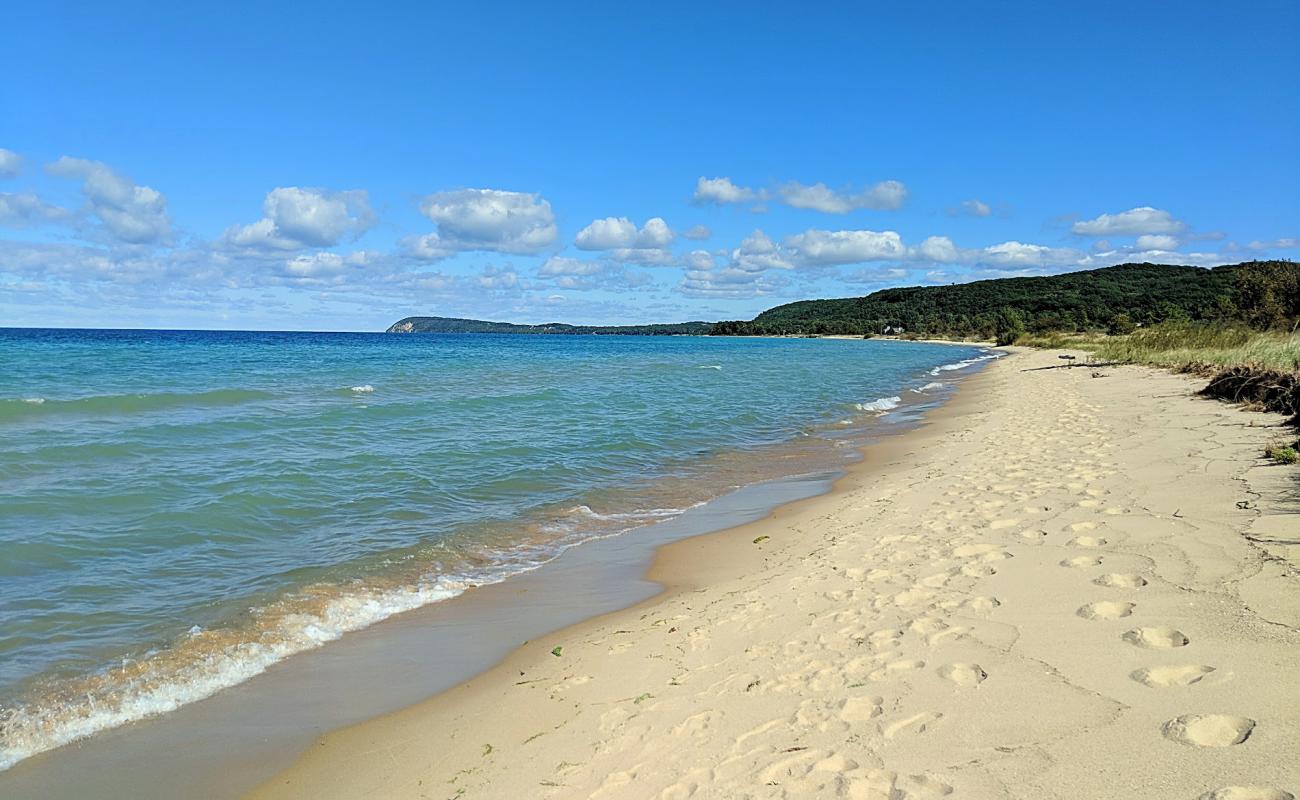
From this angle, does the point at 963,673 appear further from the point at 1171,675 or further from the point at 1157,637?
the point at 1157,637

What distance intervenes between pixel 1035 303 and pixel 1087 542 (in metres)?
127

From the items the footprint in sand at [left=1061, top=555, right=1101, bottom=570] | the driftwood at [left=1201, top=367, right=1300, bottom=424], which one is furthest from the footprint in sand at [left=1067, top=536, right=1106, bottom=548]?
the driftwood at [left=1201, top=367, right=1300, bottom=424]

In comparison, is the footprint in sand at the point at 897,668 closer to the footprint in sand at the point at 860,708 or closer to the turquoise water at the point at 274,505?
the footprint in sand at the point at 860,708

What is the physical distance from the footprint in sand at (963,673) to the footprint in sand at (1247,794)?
3.88 feet

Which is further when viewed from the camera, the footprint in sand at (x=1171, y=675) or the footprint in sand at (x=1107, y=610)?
the footprint in sand at (x=1107, y=610)

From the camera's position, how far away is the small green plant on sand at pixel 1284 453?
7590mm

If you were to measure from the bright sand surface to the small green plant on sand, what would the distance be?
27cm

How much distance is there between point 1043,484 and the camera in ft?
27.6

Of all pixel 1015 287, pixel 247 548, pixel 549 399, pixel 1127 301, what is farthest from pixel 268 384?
pixel 1015 287

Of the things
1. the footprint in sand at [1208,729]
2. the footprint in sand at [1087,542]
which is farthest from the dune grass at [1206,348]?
the footprint in sand at [1208,729]

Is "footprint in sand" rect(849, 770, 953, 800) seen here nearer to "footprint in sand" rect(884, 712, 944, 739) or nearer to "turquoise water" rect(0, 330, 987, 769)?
"footprint in sand" rect(884, 712, 944, 739)

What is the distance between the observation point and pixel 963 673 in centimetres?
381

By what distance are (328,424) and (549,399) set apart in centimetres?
771

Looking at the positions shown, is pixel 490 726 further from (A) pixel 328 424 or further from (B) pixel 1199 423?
(A) pixel 328 424
